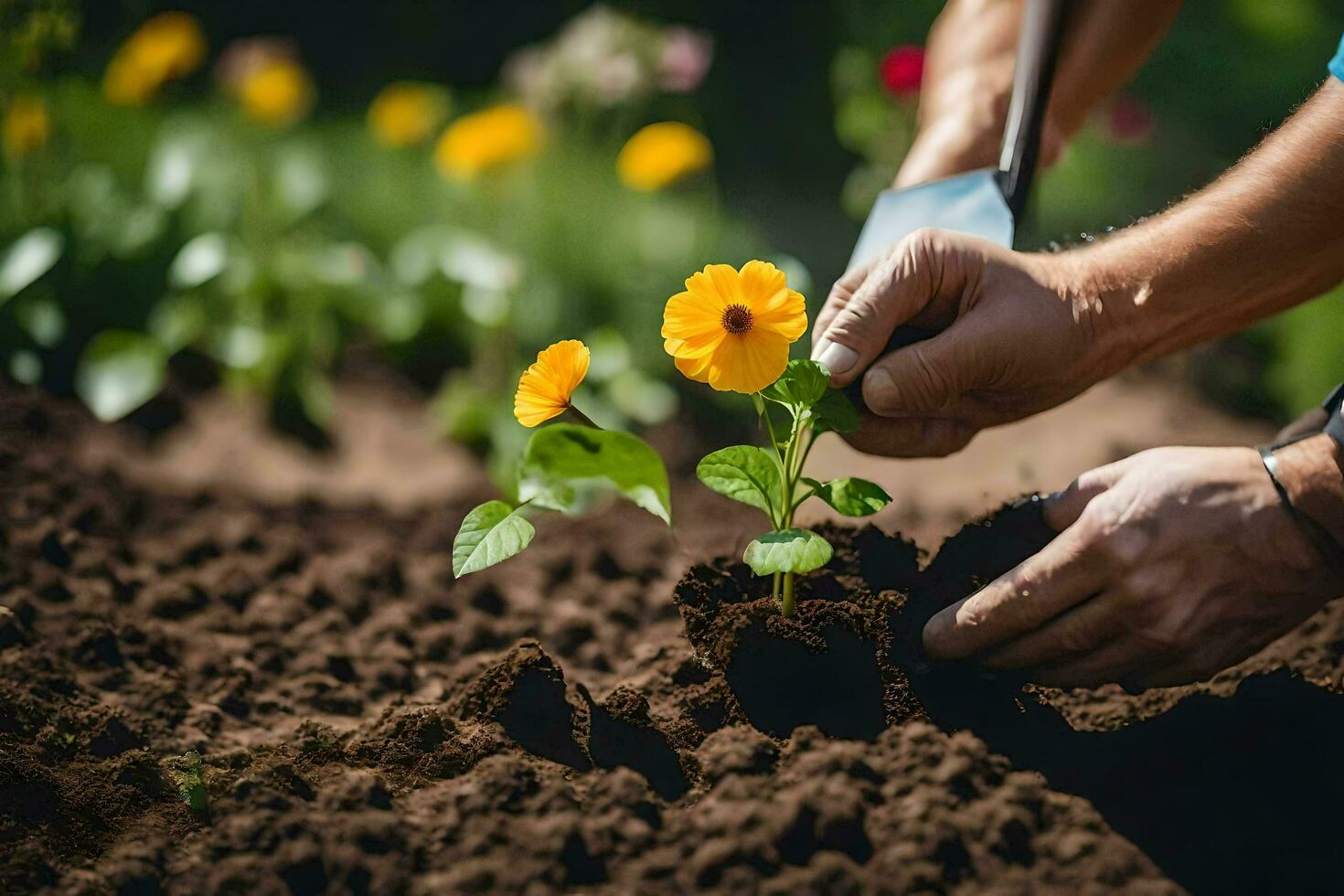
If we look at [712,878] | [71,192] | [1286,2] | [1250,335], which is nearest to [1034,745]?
[712,878]

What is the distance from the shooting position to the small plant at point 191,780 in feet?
4.58

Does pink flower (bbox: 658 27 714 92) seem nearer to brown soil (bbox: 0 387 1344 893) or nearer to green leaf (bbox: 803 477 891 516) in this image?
brown soil (bbox: 0 387 1344 893)

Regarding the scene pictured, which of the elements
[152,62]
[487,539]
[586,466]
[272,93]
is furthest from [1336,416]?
[152,62]

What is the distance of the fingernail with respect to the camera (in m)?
1.54

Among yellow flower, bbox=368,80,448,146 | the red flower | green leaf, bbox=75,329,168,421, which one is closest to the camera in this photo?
green leaf, bbox=75,329,168,421

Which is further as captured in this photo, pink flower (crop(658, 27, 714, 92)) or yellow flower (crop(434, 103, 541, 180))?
pink flower (crop(658, 27, 714, 92))

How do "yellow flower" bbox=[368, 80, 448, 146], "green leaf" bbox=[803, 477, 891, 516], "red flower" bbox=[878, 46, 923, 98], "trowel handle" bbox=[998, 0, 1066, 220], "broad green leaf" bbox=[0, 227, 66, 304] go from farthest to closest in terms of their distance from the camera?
"yellow flower" bbox=[368, 80, 448, 146], "red flower" bbox=[878, 46, 923, 98], "broad green leaf" bbox=[0, 227, 66, 304], "trowel handle" bbox=[998, 0, 1066, 220], "green leaf" bbox=[803, 477, 891, 516]

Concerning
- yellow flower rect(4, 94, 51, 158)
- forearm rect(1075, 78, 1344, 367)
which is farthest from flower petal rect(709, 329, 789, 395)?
yellow flower rect(4, 94, 51, 158)

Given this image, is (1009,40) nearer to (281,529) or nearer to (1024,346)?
(1024,346)

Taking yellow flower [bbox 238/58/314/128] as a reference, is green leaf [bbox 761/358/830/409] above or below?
below

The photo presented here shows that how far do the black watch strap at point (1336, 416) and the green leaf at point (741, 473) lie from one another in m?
0.68

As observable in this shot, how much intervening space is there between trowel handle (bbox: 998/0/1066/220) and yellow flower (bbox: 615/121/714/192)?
1432mm

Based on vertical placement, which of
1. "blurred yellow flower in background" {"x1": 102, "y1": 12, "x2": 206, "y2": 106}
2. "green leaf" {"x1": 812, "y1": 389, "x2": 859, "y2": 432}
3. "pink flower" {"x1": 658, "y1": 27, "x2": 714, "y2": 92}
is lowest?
"green leaf" {"x1": 812, "y1": 389, "x2": 859, "y2": 432}

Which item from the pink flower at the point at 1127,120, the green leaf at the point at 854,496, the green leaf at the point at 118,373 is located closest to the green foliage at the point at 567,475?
the green leaf at the point at 854,496
